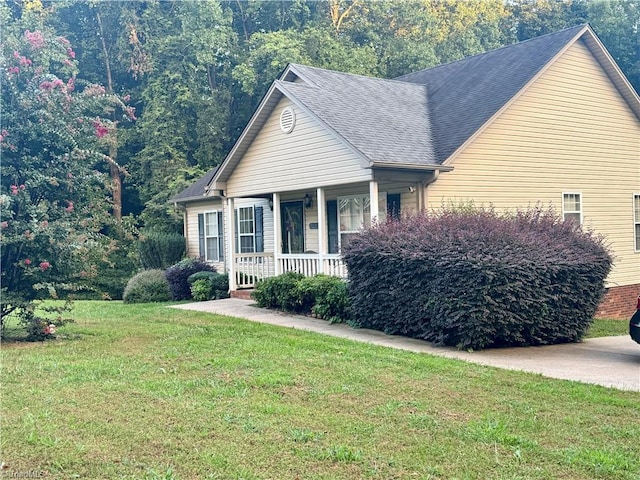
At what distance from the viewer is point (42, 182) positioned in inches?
384

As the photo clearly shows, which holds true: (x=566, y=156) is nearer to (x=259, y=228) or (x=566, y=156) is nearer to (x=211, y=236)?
(x=259, y=228)

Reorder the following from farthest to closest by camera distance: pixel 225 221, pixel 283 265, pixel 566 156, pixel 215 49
Result: pixel 215 49
pixel 225 221
pixel 566 156
pixel 283 265

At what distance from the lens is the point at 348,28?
114 ft

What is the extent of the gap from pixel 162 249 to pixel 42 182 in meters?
14.2

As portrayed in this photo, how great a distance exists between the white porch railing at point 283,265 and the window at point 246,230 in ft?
4.89

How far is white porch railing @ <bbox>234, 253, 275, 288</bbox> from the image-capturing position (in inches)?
691

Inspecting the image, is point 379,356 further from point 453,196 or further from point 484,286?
point 453,196

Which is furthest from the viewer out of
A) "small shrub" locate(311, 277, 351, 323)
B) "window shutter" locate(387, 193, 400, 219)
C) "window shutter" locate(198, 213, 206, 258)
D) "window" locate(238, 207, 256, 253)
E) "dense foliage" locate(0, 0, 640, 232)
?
"dense foliage" locate(0, 0, 640, 232)

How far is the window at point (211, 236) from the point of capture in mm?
21891

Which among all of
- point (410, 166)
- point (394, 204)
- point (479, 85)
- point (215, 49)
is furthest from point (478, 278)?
point (215, 49)

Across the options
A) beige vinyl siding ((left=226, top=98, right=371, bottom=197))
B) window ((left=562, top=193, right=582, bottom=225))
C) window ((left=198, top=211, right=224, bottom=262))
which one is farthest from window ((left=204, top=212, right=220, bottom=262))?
window ((left=562, top=193, right=582, bottom=225))

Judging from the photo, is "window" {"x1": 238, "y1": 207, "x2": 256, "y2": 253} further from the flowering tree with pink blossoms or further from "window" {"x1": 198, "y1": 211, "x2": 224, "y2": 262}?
the flowering tree with pink blossoms

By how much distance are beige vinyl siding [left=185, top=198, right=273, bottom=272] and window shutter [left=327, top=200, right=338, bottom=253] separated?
2852 millimetres

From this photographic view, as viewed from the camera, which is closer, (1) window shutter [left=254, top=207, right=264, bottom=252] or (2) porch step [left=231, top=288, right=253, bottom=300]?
(2) porch step [left=231, top=288, right=253, bottom=300]
